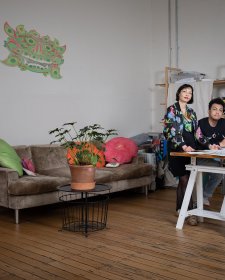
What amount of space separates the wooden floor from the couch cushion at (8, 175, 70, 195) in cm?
32

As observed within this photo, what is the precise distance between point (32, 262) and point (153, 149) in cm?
342

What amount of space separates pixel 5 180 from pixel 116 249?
143 centimetres

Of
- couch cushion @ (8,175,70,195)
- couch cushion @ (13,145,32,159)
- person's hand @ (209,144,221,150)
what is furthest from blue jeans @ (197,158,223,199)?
couch cushion @ (13,145,32,159)

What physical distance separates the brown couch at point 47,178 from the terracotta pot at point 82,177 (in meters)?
0.61

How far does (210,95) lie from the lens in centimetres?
573

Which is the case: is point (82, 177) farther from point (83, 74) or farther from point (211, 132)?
point (83, 74)

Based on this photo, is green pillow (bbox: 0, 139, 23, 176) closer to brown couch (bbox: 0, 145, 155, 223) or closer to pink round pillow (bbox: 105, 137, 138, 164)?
brown couch (bbox: 0, 145, 155, 223)

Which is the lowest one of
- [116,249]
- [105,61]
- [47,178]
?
[116,249]

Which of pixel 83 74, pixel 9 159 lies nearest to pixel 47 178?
pixel 9 159

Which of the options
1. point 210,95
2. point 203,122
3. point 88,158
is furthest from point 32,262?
point 210,95

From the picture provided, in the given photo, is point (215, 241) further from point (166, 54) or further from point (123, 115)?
point (166, 54)

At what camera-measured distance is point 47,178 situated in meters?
4.15

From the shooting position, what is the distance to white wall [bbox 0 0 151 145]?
4.98 metres

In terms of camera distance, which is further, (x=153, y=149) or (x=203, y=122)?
(x=153, y=149)
